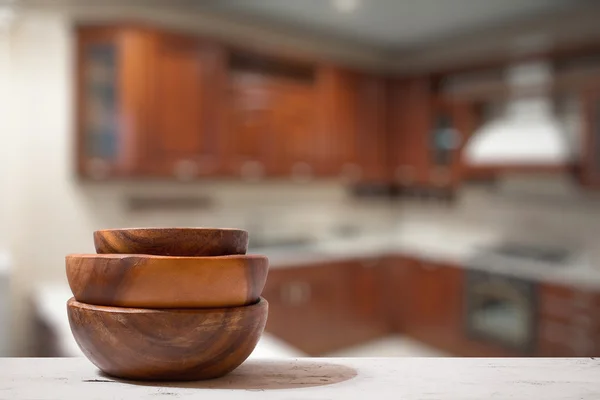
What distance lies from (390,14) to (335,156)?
1112mm

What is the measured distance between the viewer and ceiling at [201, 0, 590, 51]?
3.69 metres

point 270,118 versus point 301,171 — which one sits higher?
point 270,118

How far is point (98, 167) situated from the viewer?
3.15 metres

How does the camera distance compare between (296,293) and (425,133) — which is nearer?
(296,293)

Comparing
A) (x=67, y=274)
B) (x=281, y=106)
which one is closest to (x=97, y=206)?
(x=281, y=106)

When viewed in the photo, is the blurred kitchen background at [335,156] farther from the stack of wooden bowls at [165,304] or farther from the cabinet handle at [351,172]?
the stack of wooden bowls at [165,304]

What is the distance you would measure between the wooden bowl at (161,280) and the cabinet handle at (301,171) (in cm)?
350

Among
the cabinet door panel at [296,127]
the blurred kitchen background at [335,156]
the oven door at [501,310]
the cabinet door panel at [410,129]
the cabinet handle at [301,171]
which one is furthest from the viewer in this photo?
the cabinet door panel at [410,129]

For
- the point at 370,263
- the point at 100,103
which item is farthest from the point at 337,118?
the point at 100,103

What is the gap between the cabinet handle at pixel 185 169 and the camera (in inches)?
131

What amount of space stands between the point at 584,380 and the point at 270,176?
3.35m

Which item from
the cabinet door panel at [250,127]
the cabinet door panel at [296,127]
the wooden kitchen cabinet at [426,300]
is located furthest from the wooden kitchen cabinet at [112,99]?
the wooden kitchen cabinet at [426,300]

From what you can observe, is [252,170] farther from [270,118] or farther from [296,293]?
[296,293]

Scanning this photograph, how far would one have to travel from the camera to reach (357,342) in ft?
13.9
